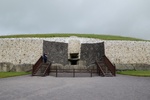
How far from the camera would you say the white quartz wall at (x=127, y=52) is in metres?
22.3

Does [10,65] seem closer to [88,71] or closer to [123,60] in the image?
[88,71]

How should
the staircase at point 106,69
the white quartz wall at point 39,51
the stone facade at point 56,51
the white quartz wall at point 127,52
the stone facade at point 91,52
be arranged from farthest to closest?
the stone facade at point 91,52 < the white quartz wall at point 127,52 < the stone facade at point 56,51 < the white quartz wall at point 39,51 < the staircase at point 106,69

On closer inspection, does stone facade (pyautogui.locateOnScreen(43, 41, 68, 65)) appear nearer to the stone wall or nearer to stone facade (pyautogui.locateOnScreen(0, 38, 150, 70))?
stone facade (pyautogui.locateOnScreen(0, 38, 150, 70))

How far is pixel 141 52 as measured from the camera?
23109mm

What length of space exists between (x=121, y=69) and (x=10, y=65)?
10.5 metres

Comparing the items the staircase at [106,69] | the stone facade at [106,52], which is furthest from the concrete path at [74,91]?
the stone facade at [106,52]

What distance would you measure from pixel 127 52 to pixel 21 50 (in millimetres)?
11284

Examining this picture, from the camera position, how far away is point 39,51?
21.6m

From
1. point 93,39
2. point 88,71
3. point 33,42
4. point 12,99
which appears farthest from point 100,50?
point 12,99

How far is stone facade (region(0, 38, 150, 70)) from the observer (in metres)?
21.4

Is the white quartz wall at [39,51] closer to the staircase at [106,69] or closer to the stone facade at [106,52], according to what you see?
the stone facade at [106,52]

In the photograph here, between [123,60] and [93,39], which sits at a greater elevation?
[93,39]

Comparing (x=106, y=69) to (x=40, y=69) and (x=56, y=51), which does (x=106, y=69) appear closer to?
(x=40, y=69)

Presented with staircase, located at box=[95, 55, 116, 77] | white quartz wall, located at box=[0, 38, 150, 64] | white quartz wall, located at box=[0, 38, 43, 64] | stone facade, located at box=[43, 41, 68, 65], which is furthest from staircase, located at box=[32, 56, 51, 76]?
staircase, located at box=[95, 55, 116, 77]
